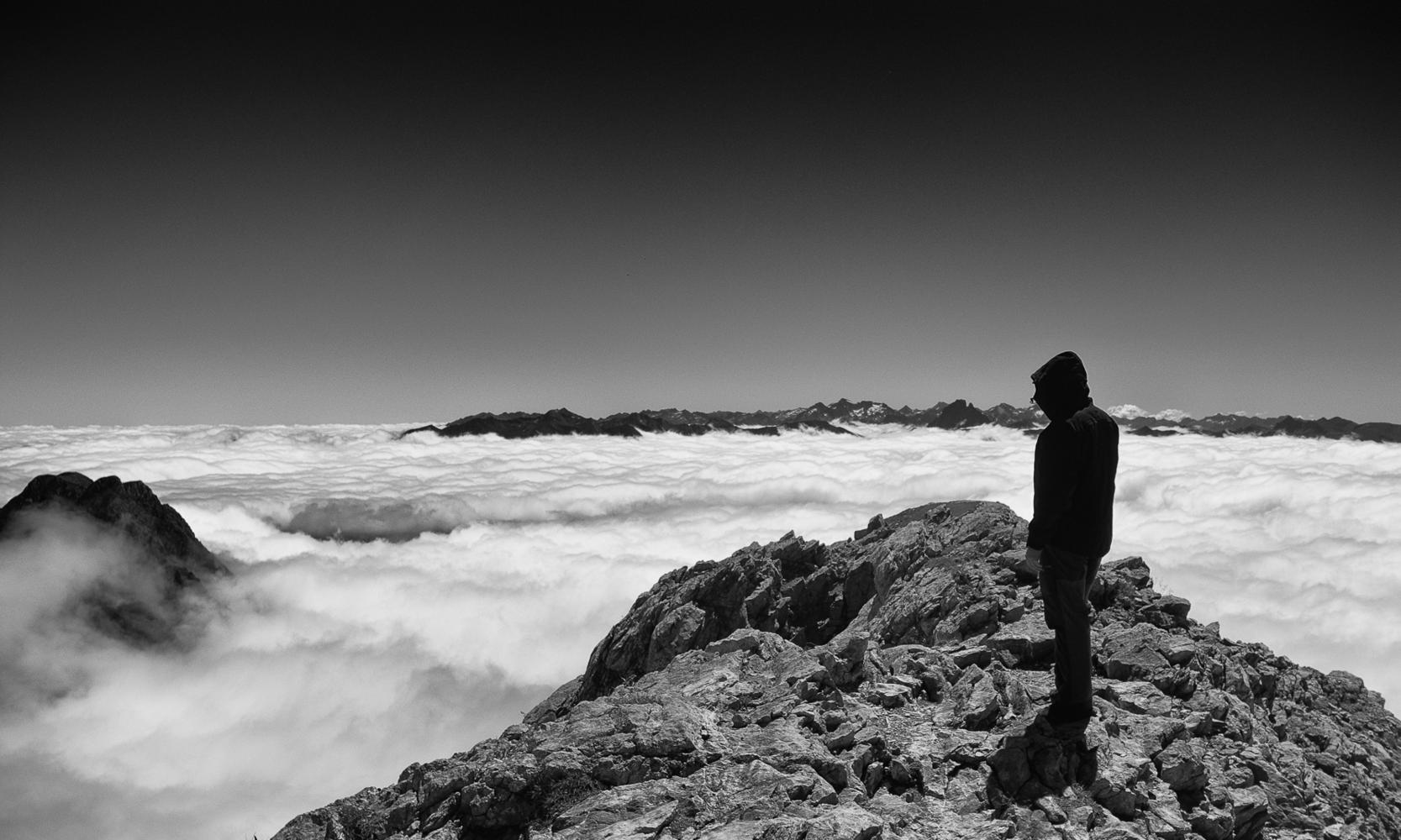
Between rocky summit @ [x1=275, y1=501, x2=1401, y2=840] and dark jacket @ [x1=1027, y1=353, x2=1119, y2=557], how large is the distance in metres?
2.92

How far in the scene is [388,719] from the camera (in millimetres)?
162750

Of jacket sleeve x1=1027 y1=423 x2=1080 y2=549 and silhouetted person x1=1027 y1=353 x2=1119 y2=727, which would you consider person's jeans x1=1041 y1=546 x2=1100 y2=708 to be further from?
jacket sleeve x1=1027 y1=423 x2=1080 y2=549

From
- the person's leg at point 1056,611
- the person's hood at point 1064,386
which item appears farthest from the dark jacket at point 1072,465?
the person's leg at point 1056,611

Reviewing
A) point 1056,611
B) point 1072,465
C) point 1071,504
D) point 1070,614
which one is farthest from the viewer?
point 1056,611

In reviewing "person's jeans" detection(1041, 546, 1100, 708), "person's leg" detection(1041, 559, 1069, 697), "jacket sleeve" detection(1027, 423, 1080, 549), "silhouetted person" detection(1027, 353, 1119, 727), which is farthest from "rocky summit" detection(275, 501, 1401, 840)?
"jacket sleeve" detection(1027, 423, 1080, 549)

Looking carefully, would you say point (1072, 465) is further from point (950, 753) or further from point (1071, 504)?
point (950, 753)

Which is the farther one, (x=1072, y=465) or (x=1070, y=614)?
(x=1070, y=614)

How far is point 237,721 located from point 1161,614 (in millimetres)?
248086

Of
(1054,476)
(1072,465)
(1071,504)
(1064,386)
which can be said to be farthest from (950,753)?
(1064,386)

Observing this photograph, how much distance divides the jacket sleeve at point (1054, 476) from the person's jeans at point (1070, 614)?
41cm

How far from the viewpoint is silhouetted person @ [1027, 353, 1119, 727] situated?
841 cm

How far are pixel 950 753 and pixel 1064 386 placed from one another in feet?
17.7

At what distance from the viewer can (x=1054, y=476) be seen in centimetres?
838

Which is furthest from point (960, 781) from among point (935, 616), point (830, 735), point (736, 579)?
point (736, 579)
